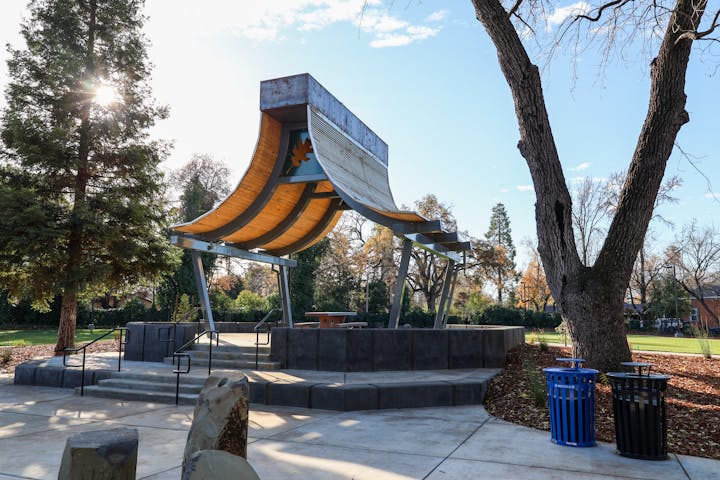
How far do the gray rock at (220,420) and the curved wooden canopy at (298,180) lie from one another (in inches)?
315

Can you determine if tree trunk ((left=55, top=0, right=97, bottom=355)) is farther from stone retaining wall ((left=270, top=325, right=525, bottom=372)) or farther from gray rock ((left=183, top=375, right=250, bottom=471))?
gray rock ((left=183, top=375, right=250, bottom=471))

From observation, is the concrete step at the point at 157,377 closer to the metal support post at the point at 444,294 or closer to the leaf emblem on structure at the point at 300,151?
the leaf emblem on structure at the point at 300,151

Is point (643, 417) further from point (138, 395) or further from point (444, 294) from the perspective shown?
point (444, 294)

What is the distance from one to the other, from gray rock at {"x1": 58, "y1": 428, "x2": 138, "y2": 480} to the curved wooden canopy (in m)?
9.12

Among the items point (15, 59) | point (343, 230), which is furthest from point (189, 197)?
point (15, 59)

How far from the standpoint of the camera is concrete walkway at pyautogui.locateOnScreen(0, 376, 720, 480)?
5281mm

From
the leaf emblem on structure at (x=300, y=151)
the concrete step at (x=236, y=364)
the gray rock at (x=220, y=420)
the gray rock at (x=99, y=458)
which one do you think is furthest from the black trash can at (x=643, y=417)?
the leaf emblem on structure at (x=300, y=151)

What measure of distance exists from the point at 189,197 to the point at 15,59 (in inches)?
737

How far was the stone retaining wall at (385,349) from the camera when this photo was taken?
11.1 m

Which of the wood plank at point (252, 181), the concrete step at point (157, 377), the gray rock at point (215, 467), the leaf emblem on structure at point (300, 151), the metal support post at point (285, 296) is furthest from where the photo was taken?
the metal support post at point (285, 296)

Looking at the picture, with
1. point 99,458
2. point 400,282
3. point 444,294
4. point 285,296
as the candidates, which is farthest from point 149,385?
point 444,294

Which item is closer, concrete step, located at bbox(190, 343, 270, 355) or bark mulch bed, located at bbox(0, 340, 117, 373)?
concrete step, located at bbox(190, 343, 270, 355)

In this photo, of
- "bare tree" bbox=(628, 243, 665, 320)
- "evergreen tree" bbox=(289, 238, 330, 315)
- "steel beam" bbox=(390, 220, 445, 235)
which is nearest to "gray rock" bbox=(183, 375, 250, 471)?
"steel beam" bbox=(390, 220, 445, 235)

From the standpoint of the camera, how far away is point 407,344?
1138 cm
